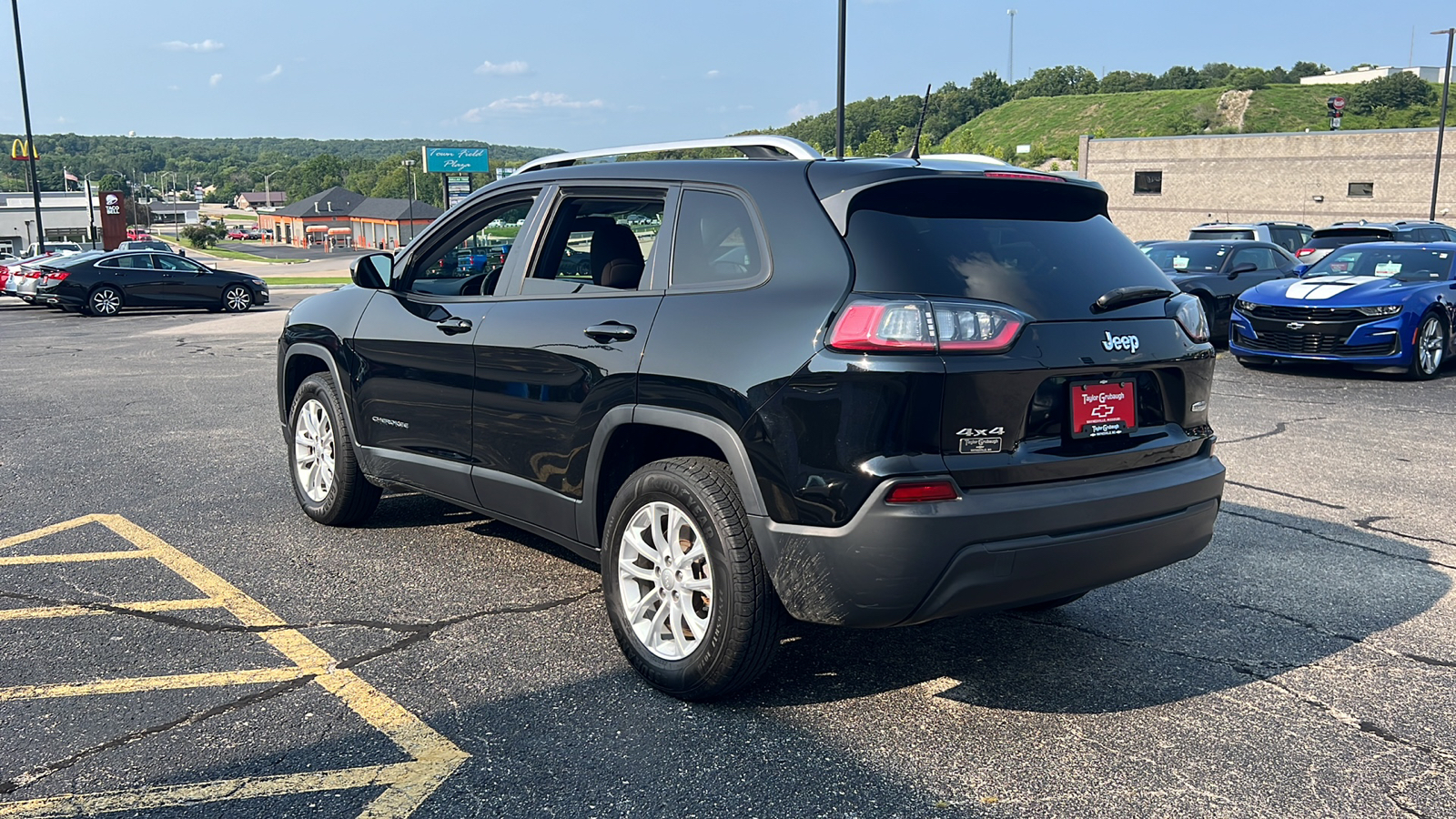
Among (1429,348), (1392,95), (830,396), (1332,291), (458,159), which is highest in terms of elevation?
(1392,95)

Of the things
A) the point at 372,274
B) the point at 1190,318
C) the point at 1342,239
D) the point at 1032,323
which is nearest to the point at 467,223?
the point at 372,274

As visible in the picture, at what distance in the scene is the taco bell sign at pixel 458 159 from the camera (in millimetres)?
95625

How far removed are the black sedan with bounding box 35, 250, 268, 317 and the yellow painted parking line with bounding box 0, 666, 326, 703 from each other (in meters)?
21.9

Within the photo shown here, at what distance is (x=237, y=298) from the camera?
25141 millimetres

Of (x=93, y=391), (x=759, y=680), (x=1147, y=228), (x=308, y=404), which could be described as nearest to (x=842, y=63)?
(x=93, y=391)

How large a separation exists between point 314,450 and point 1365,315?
1081 cm

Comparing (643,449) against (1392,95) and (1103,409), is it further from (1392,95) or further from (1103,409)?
(1392,95)

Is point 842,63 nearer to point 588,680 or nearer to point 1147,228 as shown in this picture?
point 588,680

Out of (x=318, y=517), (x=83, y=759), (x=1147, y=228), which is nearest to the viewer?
(x=83, y=759)

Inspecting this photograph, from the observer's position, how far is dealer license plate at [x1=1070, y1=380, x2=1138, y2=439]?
3482 mm


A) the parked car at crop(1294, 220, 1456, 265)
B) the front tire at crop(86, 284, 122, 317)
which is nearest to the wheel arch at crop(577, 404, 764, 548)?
the parked car at crop(1294, 220, 1456, 265)

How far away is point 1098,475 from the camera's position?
3.51 m

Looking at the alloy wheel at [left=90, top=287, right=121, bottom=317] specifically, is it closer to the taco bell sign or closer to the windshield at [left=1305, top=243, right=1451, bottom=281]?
the windshield at [left=1305, top=243, right=1451, bottom=281]

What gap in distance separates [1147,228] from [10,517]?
65.2 meters
